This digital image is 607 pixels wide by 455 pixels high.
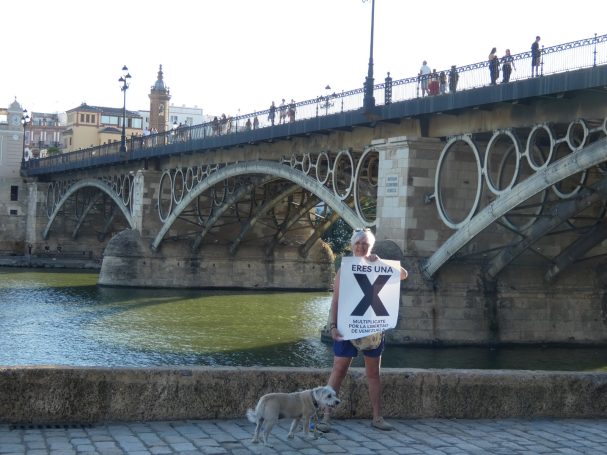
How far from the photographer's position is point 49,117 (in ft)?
557

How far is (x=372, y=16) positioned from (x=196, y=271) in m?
22.2

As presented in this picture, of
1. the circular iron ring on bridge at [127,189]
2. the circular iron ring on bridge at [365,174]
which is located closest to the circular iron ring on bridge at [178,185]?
the circular iron ring on bridge at [127,189]

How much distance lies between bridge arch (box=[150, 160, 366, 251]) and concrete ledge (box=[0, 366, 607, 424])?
19.1 meters

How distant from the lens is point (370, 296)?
862 centimetres

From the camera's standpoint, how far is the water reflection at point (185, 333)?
24.8 meters

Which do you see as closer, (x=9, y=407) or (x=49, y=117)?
A: (x=9, y=407)

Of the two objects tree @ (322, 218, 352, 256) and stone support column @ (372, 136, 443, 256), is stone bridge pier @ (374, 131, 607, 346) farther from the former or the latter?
tree @ (322, 218, 352, 256)

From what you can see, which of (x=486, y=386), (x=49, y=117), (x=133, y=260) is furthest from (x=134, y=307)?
(x=49, y=117)

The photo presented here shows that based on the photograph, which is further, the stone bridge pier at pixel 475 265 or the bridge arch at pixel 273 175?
the bridge arch at pixel 273 175

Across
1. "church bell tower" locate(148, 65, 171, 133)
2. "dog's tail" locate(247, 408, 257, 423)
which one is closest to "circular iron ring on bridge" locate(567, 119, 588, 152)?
"dog's tail" locate(247, 408, 257, 423)

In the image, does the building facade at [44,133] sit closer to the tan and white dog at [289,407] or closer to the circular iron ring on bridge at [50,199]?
the circular iron ring on bridge at [50,199]

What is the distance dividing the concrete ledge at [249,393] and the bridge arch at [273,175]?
19.1 metres

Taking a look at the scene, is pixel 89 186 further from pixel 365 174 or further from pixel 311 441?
pixel 311 441

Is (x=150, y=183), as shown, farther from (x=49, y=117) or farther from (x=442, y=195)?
(x=49, y=117)
